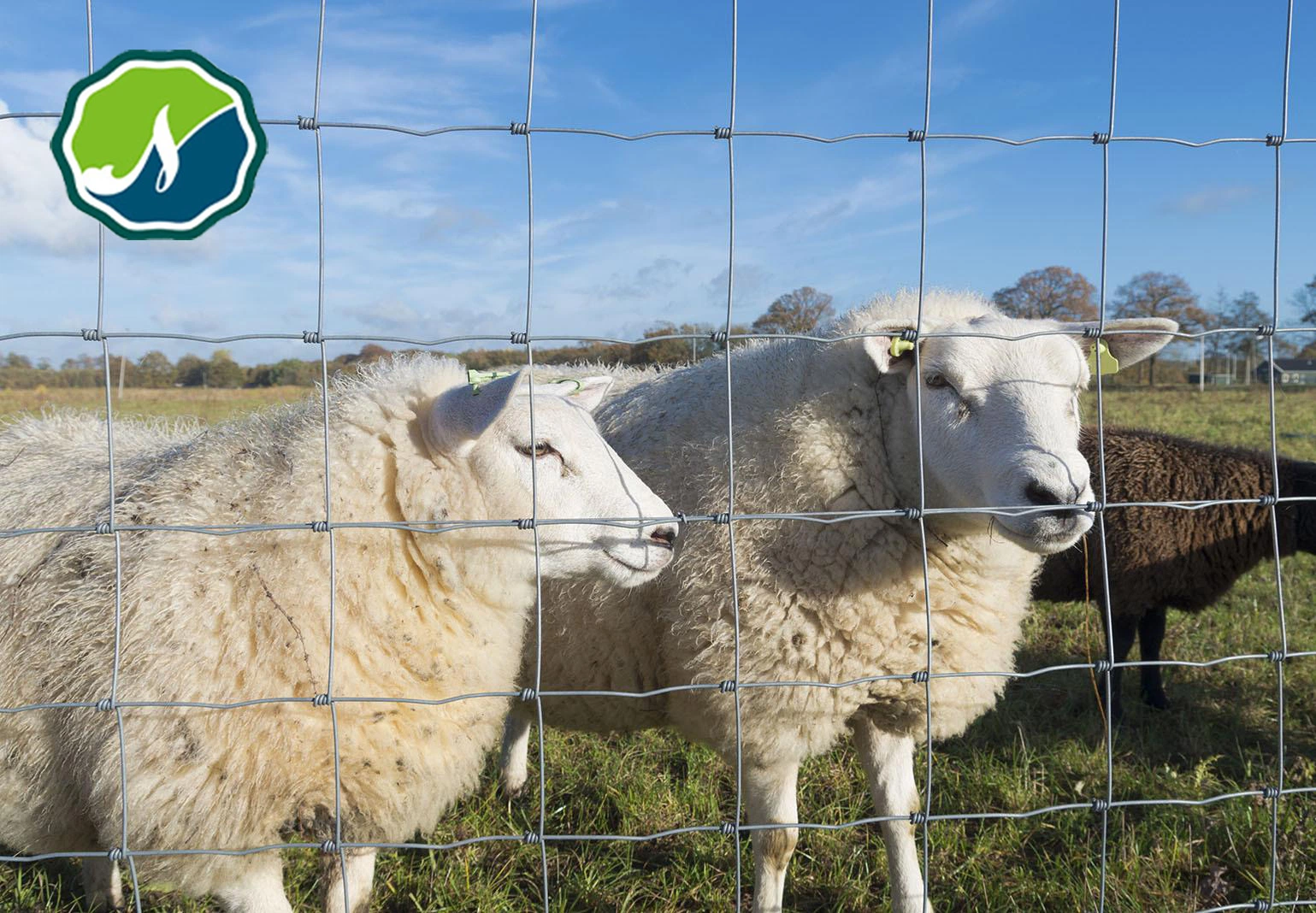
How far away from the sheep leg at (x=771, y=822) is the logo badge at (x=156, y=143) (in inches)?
88.7

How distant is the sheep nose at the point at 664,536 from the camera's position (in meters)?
2.38

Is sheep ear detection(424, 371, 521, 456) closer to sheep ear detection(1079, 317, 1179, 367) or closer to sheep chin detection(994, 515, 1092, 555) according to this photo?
sheep chin detection(994, 515, 1092, 555)

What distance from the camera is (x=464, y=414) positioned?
7.54 ft

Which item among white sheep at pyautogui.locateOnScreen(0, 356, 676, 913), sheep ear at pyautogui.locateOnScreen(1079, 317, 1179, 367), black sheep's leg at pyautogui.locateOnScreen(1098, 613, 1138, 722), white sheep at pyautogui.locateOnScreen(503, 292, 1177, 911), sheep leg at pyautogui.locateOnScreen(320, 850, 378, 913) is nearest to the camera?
white sheep at pyautogui.locateOnScreen(0, 356, 676, 913)

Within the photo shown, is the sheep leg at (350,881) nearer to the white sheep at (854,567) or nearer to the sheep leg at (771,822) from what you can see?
the white sheep at (854,567)

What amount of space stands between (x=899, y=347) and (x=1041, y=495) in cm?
62

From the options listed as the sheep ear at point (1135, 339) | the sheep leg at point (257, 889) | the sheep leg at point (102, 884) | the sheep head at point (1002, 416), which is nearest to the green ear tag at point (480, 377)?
the sheep head at point (1002, 416)

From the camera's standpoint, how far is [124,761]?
1999mm

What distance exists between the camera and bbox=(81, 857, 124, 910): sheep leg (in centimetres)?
301

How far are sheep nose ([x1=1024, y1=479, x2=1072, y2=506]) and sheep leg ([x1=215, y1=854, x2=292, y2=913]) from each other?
2.10 metres

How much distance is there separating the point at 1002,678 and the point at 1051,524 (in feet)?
3.45

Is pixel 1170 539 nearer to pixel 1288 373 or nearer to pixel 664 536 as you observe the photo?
pixel 1288 373

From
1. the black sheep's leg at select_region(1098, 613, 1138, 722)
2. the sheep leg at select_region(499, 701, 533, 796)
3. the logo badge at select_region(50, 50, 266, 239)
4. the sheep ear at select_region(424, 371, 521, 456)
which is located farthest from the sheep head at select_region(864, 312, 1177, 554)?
the black sheep's leg at select_region(1098, 613, 1138, 722)

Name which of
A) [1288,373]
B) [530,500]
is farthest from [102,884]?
[1288,373]
